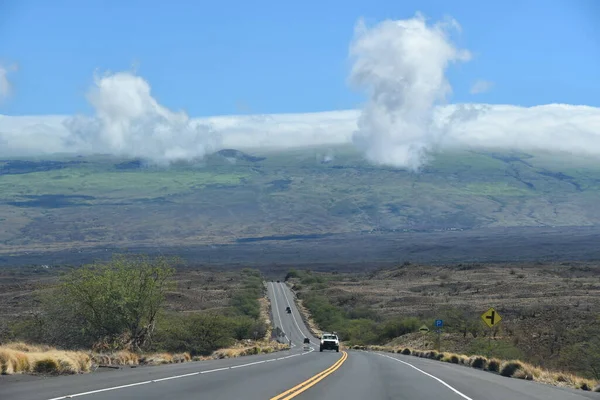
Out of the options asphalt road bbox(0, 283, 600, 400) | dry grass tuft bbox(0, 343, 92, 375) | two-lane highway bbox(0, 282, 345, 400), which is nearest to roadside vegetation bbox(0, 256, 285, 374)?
two-lane highway bbox(0, 282, 345, 400)

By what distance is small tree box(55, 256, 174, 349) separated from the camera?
139 feet

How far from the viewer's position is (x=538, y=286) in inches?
4119

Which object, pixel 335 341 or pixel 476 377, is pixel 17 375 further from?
pixel 335 341

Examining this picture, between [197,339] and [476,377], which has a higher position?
[476,377]

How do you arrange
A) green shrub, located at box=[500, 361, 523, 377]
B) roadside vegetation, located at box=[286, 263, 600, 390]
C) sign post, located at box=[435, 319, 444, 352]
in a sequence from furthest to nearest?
sign post, located at box=[435, 319, 444, 352] → roadside vegetation, located at box=[286, 263, 600, 390] → green shrub, located at box=[500, 361, 523, 377]

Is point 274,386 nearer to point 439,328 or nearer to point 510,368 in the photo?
point 510,368

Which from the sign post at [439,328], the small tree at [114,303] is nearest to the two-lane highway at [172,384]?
the small tree at [114,303]

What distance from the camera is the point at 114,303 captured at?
138ft

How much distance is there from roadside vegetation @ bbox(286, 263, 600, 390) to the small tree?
1637 centimetres

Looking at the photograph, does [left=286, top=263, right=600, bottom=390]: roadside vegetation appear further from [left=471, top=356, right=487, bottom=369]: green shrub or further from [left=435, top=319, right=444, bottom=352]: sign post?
[left=435, top=319, right=444, bottom=352]: sign post

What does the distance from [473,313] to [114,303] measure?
45.7 meters

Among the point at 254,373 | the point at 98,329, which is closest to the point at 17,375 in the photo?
the point at 254,373

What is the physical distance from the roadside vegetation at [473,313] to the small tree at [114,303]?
16.4 meters

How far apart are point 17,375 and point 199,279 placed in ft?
412
